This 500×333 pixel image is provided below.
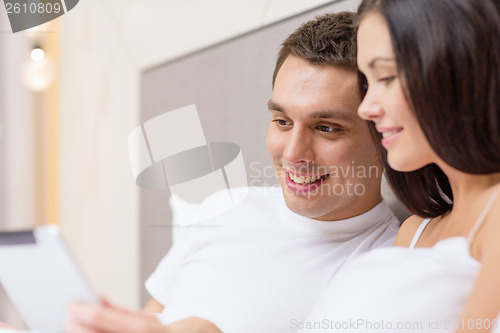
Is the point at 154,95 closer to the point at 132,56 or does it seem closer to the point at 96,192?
the point at 132,56

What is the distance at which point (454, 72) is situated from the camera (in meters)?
0.80

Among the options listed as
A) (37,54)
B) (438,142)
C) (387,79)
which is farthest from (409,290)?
(37,54)

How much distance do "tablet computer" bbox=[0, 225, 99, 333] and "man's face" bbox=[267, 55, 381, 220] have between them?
22.8 inches

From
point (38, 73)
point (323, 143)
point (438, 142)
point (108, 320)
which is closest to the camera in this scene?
point (108, 320)

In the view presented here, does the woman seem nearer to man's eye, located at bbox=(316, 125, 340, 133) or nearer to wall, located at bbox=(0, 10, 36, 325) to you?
man's eye, located at bbox=(316, 125, 340, 133)

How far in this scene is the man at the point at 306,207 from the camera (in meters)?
1.18

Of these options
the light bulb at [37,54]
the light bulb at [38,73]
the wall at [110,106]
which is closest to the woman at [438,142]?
the wall at [110,106]

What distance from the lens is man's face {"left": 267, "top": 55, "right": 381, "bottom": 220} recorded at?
1.17 m

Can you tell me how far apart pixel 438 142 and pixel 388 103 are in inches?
3.8

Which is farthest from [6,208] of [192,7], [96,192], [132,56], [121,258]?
[192,7]

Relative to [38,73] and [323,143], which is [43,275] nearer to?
[323,143]

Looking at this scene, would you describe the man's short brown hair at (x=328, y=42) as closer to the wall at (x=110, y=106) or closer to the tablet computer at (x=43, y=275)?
the wall at (x=110, y=106)

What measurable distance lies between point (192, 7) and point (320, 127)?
88cm

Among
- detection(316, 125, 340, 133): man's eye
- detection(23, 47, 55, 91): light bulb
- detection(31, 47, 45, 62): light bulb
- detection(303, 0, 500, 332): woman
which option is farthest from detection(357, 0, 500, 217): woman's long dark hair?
detection(23, 47, 55, 91): light bulb
